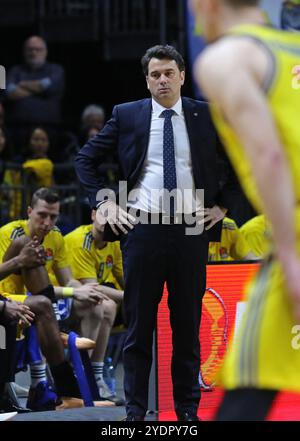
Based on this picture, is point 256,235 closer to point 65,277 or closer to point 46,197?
point 65,277

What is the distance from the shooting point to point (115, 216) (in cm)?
623

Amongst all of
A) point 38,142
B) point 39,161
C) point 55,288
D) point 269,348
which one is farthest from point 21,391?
point 269,348

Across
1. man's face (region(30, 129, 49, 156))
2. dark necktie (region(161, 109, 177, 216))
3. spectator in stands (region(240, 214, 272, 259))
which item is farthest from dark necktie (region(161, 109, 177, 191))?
man's face (region(30, 129, 49, 156))

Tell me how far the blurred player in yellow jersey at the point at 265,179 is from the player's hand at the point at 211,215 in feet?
10.2

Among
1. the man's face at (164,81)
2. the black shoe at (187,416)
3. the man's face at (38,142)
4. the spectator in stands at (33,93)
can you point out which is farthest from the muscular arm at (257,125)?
the spectator in stands at (33,93)

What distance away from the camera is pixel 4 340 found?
24.7 feet

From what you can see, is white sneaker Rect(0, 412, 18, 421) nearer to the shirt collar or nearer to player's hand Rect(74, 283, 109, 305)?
player's hand Rect(74, 283, 109, 305)

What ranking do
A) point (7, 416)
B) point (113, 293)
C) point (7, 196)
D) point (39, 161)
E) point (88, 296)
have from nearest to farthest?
point (7, 416), point (88, 296), point (113, 293), point (7, 196), point (39, 161)

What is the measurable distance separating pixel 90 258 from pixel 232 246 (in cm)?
134

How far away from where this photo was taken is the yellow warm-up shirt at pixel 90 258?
948 cm

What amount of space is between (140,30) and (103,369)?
24.4ft

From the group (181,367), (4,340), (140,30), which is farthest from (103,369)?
(140,30)

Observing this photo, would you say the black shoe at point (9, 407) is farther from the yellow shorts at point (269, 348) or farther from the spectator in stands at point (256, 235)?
the yellow shorts at point (269, 348)
